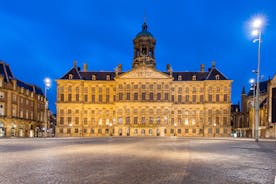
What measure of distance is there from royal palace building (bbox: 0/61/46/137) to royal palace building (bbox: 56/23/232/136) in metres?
8.85

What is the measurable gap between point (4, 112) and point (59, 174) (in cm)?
5820

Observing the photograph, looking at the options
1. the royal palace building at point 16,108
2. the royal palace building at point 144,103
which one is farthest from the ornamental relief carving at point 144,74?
the royal palace building at point 16,108

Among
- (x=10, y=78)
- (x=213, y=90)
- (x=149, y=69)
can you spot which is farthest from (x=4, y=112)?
(x=213, y=90)

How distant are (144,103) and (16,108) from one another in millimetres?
35758

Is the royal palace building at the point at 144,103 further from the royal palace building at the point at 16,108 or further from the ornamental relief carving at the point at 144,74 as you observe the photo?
the royal palace building at the point at 16,108

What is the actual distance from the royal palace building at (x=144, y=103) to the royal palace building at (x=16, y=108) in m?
8.85

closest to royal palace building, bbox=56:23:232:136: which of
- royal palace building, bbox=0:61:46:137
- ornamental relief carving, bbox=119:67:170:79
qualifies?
ornamental relief carving, bbox=119:67:170:79

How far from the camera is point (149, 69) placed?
81.6 m

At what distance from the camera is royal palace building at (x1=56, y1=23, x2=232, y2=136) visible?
8081cm

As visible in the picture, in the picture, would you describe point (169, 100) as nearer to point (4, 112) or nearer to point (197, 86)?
point (197, 86)

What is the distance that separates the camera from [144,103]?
81.1m

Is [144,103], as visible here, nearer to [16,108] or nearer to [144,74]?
[144,74]

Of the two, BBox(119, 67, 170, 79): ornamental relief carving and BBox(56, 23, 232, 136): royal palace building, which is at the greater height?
BBox(119, 67, 170, 79): ornamental relief carving

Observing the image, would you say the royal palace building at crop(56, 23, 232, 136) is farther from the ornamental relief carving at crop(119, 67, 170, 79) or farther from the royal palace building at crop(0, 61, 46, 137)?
the royal palace building at crop(0, 61, 46, 137)
